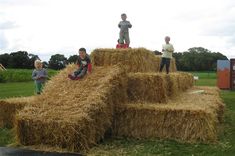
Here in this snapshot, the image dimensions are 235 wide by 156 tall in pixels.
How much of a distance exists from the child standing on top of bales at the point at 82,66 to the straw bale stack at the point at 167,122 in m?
1.30

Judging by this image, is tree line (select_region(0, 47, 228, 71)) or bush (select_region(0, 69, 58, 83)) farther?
tree line (select_region(0, 47, 228, 71))

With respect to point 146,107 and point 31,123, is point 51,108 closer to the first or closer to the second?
point 31,123

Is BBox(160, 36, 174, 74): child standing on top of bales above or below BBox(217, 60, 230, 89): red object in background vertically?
above

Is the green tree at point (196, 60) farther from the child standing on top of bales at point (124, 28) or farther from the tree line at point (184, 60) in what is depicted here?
the child standing on top of bales at point (124, 28)

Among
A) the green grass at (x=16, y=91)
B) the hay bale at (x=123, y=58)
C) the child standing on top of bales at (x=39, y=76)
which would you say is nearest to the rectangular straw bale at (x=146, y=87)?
the hay bale at (x=123, y=58)

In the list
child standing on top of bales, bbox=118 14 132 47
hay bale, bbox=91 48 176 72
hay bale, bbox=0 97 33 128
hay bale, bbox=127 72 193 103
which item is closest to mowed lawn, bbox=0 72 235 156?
hay bale, bbox=0 97 33 128

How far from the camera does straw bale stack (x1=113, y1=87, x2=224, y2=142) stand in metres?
9.93

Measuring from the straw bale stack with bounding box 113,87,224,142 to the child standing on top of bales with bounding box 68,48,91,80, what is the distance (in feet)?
4.27

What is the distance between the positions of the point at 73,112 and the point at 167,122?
2.08 m

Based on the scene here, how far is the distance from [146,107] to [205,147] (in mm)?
1748

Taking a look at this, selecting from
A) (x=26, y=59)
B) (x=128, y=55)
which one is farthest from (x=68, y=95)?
(x=26, y=59)

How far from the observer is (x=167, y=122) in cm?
1027

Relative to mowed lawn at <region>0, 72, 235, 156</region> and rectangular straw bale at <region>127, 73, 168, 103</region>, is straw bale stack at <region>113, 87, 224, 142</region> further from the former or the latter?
rectangular straw bale at <region>127, 73, 168, 103</region>

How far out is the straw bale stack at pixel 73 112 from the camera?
359 inches
